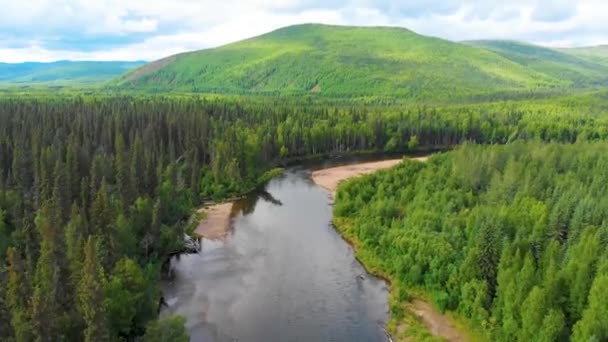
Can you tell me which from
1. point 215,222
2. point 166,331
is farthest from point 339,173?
A: point 166,331

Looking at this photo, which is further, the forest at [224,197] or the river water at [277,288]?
the river water at [277,288]

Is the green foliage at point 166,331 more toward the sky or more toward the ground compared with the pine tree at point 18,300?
more toward the ground

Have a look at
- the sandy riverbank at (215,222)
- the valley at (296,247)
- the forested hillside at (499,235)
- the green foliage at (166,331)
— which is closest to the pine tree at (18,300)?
the valley at (296,247)

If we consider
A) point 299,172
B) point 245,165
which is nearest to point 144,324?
point 245,165

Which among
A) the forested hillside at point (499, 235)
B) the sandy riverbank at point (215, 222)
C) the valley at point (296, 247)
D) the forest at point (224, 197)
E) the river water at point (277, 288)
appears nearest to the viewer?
the forest at point (224, 197)

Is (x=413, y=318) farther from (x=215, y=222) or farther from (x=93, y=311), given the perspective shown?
(x=215, y=222)

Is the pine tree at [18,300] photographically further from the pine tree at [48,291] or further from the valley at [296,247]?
the pine tree at [48,291]

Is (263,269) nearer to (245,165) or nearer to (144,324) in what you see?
(144,324)

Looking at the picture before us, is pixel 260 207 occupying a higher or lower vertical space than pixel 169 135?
lower
